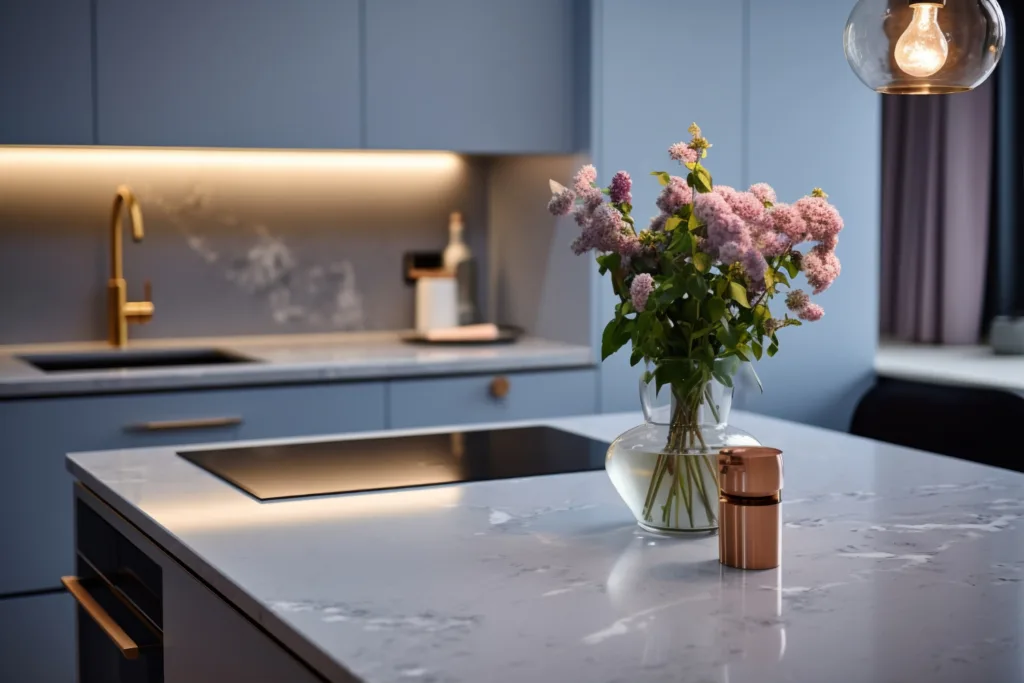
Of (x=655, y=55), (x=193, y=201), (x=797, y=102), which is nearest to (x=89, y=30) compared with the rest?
(x=193, y=201)

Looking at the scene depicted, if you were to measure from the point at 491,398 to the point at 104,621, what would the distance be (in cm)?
167

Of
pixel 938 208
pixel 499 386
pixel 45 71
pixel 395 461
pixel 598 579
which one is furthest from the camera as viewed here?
pixel 938 208

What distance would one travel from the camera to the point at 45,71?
3.08 meters

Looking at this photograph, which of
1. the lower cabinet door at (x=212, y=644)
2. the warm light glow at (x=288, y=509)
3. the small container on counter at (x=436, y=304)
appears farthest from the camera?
the small container on counter at (x=436, y=304)

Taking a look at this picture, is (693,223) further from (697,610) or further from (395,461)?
A: (395,461)

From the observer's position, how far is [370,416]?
3.24 meters

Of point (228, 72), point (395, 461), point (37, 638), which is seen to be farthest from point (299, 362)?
point (395, 461)

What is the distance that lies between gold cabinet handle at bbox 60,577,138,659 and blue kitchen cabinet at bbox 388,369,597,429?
52.5 inches

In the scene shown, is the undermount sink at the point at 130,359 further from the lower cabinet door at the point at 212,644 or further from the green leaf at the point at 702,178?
the green leaf at the point at 702,178

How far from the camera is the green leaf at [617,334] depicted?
1.55 meters

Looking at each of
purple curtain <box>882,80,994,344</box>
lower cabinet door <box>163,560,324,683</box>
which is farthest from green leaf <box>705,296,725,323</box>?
purple curtain <box>882,80,994,344</box>

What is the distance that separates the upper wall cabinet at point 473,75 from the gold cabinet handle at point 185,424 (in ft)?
2.73

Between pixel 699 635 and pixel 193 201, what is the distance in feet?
9.04

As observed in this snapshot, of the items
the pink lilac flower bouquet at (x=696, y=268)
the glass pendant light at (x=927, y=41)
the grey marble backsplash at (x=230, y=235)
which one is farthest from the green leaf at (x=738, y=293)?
the grey marble backsplash at (x=230, y=235)
